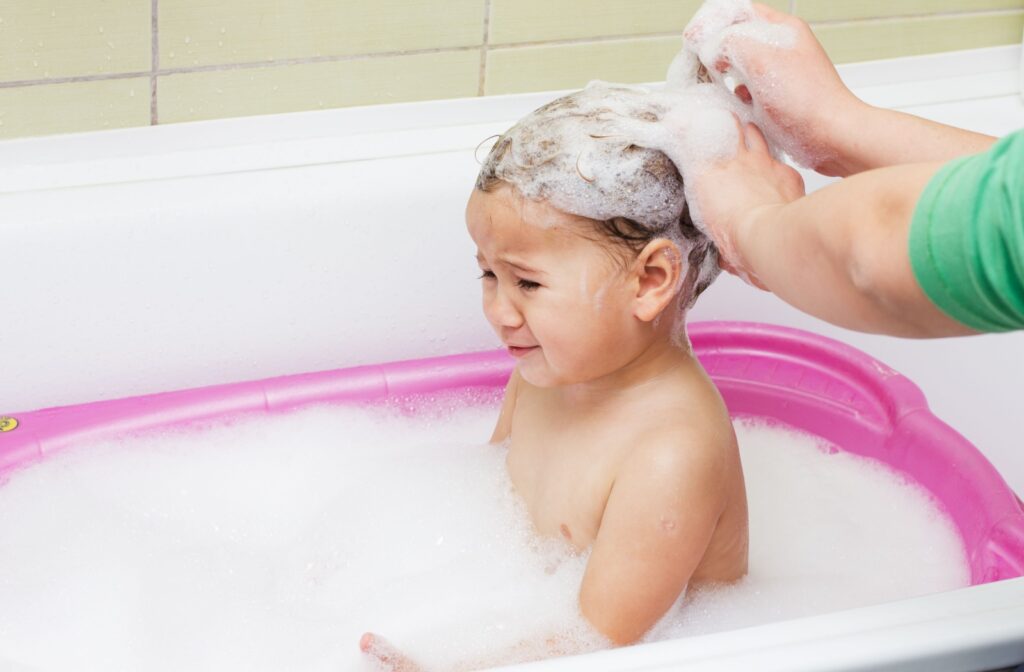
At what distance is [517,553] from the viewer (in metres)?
1.30

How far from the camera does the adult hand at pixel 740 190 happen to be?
3.13 feet

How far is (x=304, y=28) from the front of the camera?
145 cm

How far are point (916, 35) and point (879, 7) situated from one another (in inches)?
3.0

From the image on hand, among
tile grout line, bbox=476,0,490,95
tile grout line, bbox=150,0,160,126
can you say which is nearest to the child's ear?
tile grout line, bbox=476,0,490,95

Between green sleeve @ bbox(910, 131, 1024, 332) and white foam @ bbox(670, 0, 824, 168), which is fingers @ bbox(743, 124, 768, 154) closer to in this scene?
white foam @ bbox(670, 0, 824, 168)

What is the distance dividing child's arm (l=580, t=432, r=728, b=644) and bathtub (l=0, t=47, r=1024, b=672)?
565 mm

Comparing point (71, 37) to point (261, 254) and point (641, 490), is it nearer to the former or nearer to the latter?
point (261, 254)

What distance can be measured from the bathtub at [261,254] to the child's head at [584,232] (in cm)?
43

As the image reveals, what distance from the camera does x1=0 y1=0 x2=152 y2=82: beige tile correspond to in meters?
1.36

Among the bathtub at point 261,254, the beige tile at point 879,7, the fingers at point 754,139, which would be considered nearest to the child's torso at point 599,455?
the fingers at point 754,139

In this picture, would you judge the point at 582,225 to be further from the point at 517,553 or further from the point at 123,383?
the point at 123,383

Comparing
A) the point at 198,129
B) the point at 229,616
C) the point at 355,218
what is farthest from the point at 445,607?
the point at 198,129

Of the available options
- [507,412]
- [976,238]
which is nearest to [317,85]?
[507,412]

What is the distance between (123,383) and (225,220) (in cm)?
26
